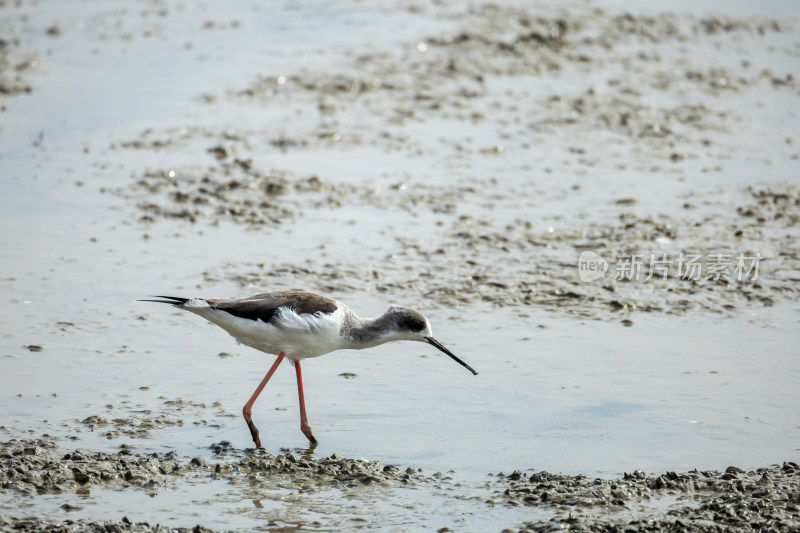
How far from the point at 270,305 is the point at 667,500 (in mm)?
2701

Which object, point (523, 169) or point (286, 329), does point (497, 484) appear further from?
point (523, 169)

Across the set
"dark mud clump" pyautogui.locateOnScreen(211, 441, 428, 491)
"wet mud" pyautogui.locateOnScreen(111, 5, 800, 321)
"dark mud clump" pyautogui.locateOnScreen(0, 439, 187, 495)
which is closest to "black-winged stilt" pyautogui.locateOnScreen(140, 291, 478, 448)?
"dark mud clump" pyautogui.locateOnScreen(211, 441, 428, 491)

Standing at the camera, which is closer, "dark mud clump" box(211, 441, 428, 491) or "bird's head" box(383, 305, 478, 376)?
"dark mud clump" box(211, 441, 428, 491)

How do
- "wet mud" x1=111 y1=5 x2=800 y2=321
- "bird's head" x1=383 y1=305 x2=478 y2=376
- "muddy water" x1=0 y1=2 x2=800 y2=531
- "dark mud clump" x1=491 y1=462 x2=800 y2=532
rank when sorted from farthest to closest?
"wet mud" x1=111 y1=5 x2=800 y2=321
"bird's head" x1=383 y1=305 x2=478 y2=376
"muddy water" x1=0 y1=2 x2=800 y2=531
"dark mud clump" x1=491 y1=462 x2=800 y2=532

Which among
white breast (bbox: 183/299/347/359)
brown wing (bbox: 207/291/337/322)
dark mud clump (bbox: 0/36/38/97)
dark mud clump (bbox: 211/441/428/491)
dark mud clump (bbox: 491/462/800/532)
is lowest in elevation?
dark mud clump (bbox: 211/441/428/491)

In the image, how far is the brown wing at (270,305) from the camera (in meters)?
6.94

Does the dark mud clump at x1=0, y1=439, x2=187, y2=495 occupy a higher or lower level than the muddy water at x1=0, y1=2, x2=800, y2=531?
lower

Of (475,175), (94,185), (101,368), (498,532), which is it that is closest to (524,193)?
(475,175)

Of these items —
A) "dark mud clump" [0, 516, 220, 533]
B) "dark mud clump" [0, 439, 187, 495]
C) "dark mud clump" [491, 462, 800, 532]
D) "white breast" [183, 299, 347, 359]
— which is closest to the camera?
"dark mud clump" [0, 516, 220, 533]

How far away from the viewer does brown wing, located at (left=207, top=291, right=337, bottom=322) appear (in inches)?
273

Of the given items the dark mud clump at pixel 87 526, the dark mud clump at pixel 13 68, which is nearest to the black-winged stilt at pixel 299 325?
the dark mud clump at pixel 87 526

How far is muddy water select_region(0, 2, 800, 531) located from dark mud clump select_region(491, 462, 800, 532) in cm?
5

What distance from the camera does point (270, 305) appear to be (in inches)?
275

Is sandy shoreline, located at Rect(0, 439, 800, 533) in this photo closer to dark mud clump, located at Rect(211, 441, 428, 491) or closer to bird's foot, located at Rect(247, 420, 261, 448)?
Result: dark mud clump, located at Rect(211, 441, 428, 491)
